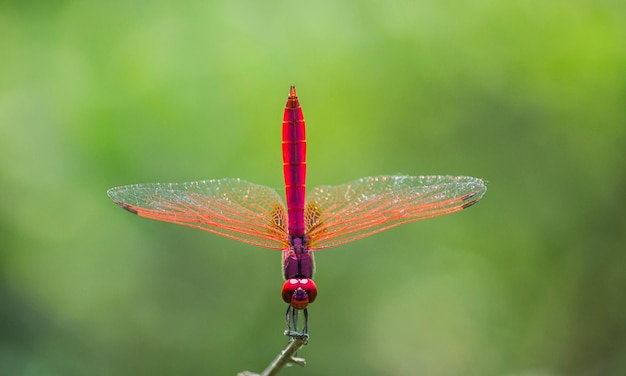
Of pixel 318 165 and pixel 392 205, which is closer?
pixel 392 205

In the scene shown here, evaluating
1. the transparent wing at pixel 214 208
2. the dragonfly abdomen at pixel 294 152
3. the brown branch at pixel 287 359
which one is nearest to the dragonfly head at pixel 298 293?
the brown branch at pixel 287 359

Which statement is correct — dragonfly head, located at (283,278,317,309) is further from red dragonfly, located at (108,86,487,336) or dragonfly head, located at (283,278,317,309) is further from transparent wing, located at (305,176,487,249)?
transparent wing, located at (305,176,487,249)

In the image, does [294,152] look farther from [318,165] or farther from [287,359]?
[318,165]

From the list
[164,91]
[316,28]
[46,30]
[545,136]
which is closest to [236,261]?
[164,91]

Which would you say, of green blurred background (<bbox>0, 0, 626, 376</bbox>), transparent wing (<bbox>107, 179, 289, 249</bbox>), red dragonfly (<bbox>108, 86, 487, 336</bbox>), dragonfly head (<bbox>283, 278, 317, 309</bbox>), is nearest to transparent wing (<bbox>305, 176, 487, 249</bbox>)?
red dragonfly (<bbox>108, 86, 487, 336</bbox>)

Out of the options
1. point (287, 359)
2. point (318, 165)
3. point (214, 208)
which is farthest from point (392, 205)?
point (318, 165)

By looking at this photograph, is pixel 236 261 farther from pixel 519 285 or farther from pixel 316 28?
pixel 519 285
